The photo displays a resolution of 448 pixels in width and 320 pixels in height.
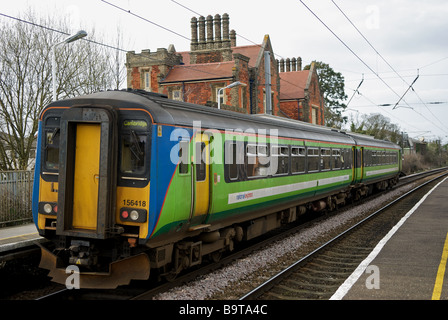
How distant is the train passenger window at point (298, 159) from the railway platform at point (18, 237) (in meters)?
6.99

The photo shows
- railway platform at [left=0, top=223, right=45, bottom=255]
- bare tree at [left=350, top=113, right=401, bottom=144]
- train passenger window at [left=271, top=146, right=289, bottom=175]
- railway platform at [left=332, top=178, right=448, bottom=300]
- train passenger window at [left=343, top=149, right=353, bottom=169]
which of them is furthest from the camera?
bare tree at [left=350, top=113, right=401, bottom=144]

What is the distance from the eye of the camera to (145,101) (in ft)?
24.4

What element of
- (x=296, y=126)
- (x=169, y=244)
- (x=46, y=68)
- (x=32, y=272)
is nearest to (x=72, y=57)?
(x=46, y=68)

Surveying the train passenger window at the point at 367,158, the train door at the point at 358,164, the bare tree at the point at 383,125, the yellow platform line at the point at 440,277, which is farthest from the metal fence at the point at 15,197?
the bare tree at the point at 383,125

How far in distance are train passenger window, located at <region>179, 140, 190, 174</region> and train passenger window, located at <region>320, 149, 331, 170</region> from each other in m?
8.81

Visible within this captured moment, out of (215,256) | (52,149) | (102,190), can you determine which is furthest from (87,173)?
(215,256)

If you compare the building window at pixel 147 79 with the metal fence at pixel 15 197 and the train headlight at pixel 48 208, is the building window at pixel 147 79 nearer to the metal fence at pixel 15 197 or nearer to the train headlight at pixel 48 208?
the metal fence at pixel 15 197

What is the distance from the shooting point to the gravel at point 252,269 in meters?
7.65

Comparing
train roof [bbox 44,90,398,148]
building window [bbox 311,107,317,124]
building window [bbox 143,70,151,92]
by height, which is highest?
building window [bbox 143,70,151,92]

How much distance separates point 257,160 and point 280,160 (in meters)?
1.49

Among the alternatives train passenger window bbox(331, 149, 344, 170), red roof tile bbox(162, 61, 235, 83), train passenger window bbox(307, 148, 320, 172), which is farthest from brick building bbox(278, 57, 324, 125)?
train passenger window bbox(307, 148, 320, 172)

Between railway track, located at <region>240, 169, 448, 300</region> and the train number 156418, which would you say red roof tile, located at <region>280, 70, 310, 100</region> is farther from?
the train number 156418

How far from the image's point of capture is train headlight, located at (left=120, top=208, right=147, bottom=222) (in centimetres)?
701
